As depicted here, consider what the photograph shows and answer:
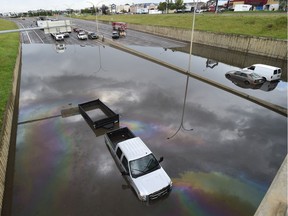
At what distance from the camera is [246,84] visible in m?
28.0

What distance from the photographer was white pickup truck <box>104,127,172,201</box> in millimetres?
11414

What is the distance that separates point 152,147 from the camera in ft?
52.7

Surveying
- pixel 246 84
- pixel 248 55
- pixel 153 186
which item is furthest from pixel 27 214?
pixel 248 55

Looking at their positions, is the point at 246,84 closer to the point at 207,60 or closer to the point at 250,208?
the point at 207,60

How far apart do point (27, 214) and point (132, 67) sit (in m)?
27.7

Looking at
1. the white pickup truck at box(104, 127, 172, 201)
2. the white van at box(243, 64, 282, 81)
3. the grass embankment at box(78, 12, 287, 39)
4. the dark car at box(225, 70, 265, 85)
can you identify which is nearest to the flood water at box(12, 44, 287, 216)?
the white pickup truck at box(104, 127, 172, 201)

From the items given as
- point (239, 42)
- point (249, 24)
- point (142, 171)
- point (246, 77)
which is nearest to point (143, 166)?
point (142, 171)

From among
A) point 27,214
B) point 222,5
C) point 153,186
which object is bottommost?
point 27,214

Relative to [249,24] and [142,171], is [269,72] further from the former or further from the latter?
[249,24]

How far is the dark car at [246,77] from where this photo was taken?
27172mm

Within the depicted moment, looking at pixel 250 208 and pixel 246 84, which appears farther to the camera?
pixel 246 84

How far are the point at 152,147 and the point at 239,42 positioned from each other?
125 ft

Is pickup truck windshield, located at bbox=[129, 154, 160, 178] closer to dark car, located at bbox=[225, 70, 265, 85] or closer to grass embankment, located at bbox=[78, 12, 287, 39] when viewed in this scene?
dark car, located at bbox=[225, 70, 265, 85]

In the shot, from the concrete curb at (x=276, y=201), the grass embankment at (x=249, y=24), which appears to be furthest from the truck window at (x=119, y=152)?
the grass embankment at (x=249, y=24)
